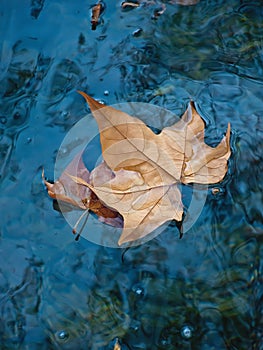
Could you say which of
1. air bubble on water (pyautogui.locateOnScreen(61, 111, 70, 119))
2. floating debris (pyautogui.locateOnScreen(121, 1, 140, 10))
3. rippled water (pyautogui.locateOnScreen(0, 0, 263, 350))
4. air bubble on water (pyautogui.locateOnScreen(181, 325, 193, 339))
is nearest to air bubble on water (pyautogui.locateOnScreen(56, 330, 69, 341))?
rippled water (pyautogui.locateOnScreen(0, 0, 263, 350))

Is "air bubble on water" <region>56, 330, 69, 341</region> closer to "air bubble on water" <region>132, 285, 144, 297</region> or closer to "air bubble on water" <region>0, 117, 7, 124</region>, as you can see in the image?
"air bubble on water" <region>132, 285, 144, 297</region>

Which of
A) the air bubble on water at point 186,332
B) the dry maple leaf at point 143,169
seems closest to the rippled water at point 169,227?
the air bubble on water at point 186,332

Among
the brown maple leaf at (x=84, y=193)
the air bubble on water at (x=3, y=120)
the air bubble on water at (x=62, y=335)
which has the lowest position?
the air bubble on water at (x=62, y=335)

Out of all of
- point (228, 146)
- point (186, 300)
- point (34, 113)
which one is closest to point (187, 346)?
point (186, 300)

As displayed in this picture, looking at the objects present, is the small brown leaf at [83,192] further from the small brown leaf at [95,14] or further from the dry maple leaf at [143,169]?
the small brown leaf at [95,14]

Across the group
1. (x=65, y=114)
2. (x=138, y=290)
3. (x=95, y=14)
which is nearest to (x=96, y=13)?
(x=95, y=14)
